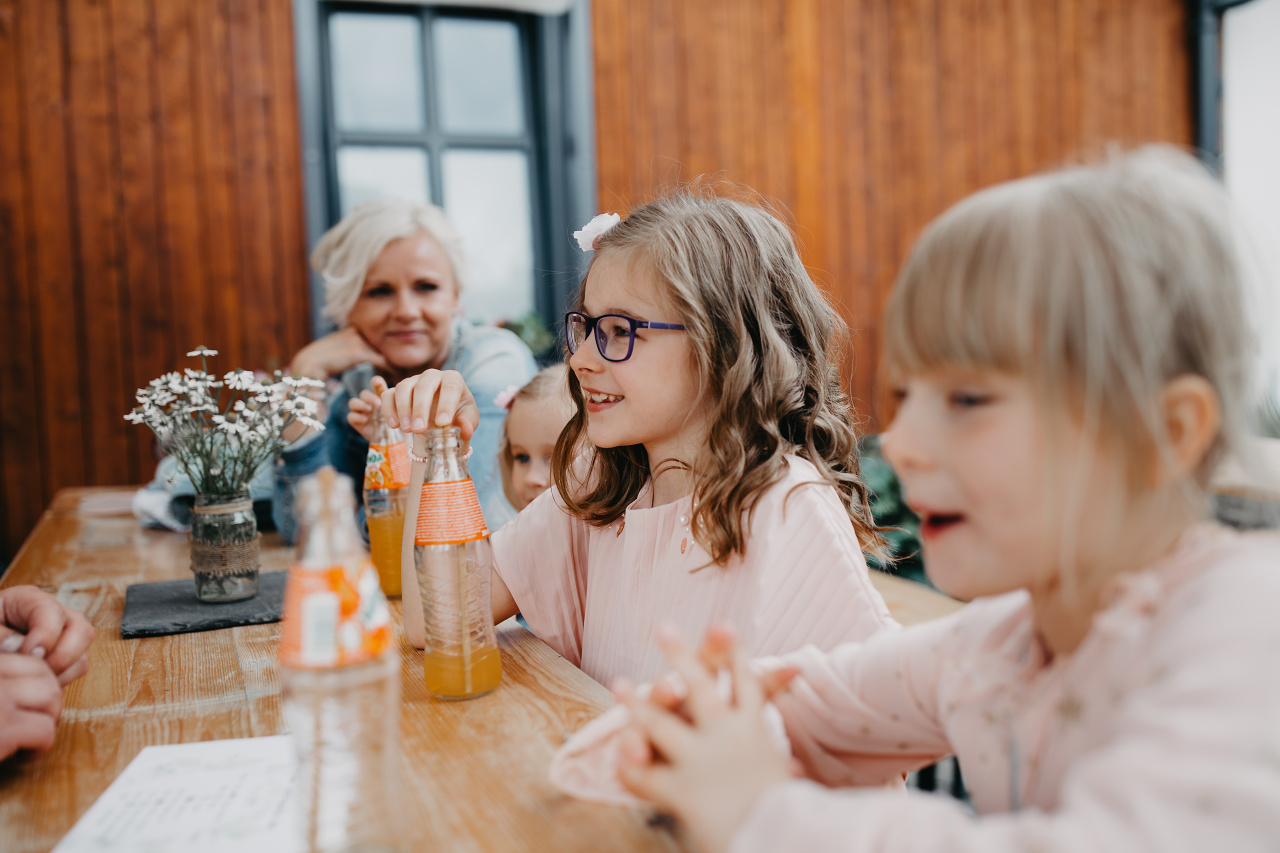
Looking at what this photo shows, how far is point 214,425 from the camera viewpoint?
1.49 meters

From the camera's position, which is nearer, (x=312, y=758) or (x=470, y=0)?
(x=312, y=758)

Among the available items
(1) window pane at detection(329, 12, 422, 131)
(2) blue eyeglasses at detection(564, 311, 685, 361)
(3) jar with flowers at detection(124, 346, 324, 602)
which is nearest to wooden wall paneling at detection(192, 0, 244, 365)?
(1) window pane at detection(329, 12, 422, 131)

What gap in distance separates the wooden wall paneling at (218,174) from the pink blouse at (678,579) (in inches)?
124

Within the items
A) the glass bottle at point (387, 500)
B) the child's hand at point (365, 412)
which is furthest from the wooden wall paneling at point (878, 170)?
the glass bottle at point (387, 500)

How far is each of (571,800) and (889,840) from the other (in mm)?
302

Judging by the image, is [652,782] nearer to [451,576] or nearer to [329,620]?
[329,620]

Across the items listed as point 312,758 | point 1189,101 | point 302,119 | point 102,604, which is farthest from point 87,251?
point 1189,101

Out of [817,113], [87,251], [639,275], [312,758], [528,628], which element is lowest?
[528,628]

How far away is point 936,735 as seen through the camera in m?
0.79

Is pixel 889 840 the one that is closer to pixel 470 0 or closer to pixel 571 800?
pixel 571 800

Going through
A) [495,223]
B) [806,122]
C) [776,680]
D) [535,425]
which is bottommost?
[776,680]

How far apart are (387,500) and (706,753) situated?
3.61ft

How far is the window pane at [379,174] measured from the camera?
13.9 ft

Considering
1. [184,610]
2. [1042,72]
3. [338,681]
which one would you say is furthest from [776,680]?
[1042,72]
